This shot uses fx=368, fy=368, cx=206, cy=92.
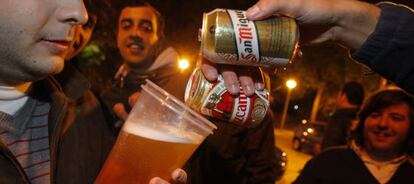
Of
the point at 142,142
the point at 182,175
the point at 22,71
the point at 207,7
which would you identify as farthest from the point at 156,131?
the point at 207,7

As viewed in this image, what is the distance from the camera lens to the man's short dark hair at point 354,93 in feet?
14.9

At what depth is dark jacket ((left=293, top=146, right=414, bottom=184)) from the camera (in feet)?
8.04

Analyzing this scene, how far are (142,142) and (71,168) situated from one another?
2.32 ft

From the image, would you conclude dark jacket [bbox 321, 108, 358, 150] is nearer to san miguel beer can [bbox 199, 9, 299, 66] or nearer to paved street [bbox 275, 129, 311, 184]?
san miguel beer can [bbox 199, 9, 299, 66]

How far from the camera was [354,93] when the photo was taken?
4.57m

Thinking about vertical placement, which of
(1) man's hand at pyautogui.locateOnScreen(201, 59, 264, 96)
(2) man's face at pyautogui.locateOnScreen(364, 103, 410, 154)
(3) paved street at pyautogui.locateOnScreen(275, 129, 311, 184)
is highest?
(1) man's hand at pyautogui.locateOnScreen(201, 59, 264, 96)

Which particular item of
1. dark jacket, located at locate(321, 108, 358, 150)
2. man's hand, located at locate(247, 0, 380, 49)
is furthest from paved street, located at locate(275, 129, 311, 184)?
man's hand, located at locate(247, 0, 380, 49)

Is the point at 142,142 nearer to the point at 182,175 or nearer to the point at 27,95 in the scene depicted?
the point at 182,175

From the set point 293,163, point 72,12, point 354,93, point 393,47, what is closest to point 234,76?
point 393,47

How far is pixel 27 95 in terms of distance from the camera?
1.74 meters

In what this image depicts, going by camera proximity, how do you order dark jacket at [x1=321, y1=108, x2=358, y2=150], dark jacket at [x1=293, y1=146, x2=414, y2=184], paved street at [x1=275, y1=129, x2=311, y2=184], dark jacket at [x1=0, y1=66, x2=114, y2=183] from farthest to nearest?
paved street at [x1=275, y1=129, x2=311, y2=184] → dark jacket at [x1=321, y1=108, x2=358, y2=150] → dark jacket at [x1=293, y1=146, x2=414, y2=184] → dark jacket at [x1=0, y1=66, x2=114, y2=183]

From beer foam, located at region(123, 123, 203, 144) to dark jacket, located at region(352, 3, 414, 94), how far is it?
67cm

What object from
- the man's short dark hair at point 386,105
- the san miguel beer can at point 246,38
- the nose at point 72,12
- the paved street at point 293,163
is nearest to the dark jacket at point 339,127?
the man's short dark hair at point 386,105

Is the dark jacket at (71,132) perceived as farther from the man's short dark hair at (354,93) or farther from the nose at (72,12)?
the man's short dark hair at (354,93)
